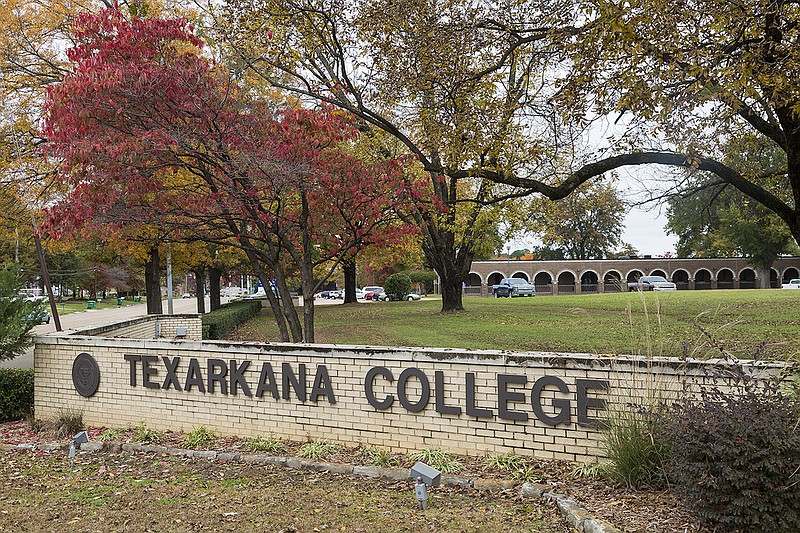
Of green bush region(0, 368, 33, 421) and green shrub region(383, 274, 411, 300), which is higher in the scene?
green shrub region(383, 274, 411, 300)

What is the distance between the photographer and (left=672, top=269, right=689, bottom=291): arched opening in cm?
7444

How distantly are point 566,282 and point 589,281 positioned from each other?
2551 millimetres

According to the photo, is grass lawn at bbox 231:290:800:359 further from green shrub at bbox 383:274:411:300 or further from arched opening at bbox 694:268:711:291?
arched opening at bbox 694:268:711:291

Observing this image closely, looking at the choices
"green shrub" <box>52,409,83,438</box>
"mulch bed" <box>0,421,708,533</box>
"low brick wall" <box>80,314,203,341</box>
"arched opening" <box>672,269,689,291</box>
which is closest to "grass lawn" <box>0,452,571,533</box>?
"mulch bed" <box>0,421,708,533</box>

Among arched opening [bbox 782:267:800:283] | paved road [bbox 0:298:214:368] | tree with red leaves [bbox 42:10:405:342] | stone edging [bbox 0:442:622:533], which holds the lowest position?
paved road [bbox 0:298:214:368]

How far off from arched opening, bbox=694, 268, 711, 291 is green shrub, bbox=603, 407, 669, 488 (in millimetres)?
74522

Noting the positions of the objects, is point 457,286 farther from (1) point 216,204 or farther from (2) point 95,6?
(1) point 216,204

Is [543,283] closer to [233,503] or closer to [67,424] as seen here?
[67,424]

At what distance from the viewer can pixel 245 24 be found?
13742 mm

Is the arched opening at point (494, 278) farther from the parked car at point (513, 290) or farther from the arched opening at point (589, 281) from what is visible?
the parked car at point (513, 290)

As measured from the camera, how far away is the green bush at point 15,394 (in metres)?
10.2

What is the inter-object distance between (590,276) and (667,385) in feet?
237

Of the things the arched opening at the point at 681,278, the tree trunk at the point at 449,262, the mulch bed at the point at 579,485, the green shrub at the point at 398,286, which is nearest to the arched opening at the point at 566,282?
the arched opening at the point at 681,278

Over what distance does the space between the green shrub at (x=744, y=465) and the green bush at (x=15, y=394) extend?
9572 mm
